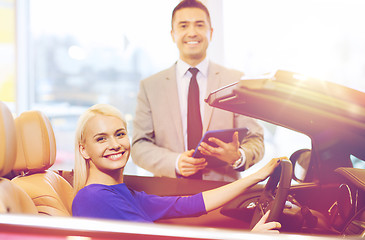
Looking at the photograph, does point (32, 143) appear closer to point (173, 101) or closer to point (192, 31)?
point (173, 101)

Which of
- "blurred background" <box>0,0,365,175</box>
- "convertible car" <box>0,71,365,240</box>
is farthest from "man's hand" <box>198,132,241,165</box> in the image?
"blurred background" <box>0,0,365,175</box>

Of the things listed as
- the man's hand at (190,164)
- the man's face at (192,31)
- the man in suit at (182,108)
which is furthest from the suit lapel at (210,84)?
the man's hand at (190,164)

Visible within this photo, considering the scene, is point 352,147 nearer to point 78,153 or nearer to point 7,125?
point 78,153

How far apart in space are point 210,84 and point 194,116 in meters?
0.19

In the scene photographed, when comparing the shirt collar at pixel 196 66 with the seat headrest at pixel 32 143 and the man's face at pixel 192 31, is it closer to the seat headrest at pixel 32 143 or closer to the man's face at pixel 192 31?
the man's face at pixel 192 31

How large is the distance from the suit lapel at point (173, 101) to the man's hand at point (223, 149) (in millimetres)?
458

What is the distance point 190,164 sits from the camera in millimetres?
1604

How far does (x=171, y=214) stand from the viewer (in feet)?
4.46

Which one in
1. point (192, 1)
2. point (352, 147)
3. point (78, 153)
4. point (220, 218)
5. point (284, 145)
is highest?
point (192, 1)

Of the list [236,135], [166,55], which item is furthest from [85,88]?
[236,135]

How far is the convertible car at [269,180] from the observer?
88 cm

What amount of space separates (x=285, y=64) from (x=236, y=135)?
7.07 feet

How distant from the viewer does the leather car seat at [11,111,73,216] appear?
124cm

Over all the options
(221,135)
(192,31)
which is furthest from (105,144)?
(192,31)
